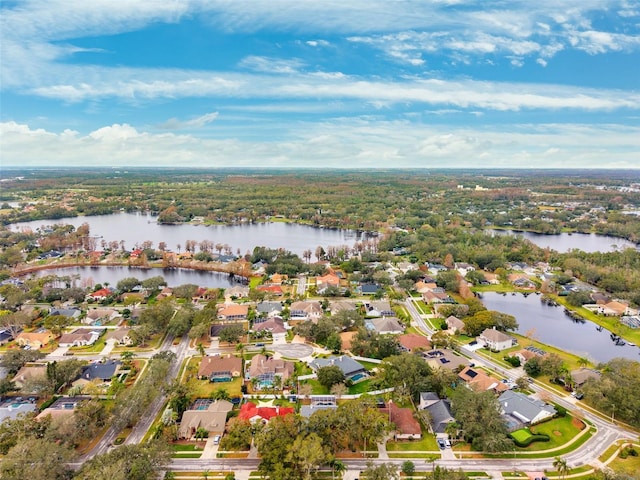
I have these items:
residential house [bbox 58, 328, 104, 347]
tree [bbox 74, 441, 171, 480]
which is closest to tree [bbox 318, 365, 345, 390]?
tree [bbox 74, 441, 171, 480]

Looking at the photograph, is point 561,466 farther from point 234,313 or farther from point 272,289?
point 272,289

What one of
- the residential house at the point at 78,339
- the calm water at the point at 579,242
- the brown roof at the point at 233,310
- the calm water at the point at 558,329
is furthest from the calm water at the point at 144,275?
the calm water at the point at 579,242

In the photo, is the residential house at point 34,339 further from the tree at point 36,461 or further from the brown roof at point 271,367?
the brown roof at point 271,367

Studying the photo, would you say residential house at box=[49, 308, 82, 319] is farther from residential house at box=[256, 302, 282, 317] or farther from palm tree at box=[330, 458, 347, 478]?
palm tree at box=[330, 458, 347, 478]

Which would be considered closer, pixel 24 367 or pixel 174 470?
pixel 174 470

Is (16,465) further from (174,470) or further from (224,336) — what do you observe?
(224,336)

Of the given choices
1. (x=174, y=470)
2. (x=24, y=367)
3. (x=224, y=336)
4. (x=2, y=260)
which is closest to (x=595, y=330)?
(x=224, y=336)
